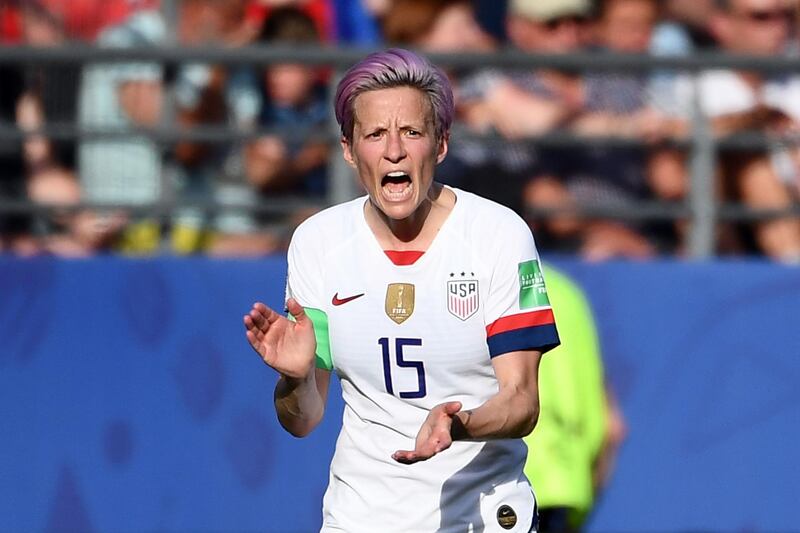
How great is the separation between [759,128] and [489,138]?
1.53 m

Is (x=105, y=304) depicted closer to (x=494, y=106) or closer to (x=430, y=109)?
(x=494, y=106)

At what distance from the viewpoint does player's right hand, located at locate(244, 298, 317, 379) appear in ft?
15.0

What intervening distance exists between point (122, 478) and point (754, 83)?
4.04 meters

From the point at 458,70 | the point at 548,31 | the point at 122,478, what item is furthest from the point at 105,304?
the point at 548,31

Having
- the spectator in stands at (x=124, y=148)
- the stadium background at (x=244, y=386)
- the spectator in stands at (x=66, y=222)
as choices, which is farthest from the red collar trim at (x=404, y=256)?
the spectator in stands at (x=66, y=222)

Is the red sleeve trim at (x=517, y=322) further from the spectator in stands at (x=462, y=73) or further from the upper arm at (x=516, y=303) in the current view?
the spectator in stands at (x=462, y=73)

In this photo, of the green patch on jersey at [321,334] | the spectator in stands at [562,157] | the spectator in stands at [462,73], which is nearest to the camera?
the green patch on jersey at [321,334]

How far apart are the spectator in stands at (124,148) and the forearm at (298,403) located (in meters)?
4.12

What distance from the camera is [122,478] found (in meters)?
8.91

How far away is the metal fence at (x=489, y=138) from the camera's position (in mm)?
8625

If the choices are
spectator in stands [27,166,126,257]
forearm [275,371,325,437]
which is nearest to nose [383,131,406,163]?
forearm [275,371,325,437]

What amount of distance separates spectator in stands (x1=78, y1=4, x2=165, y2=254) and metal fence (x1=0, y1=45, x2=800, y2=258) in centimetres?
9

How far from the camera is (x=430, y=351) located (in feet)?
15.4

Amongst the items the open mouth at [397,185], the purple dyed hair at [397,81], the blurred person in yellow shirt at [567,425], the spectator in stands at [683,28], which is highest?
the spectator in stands at [683,28]
